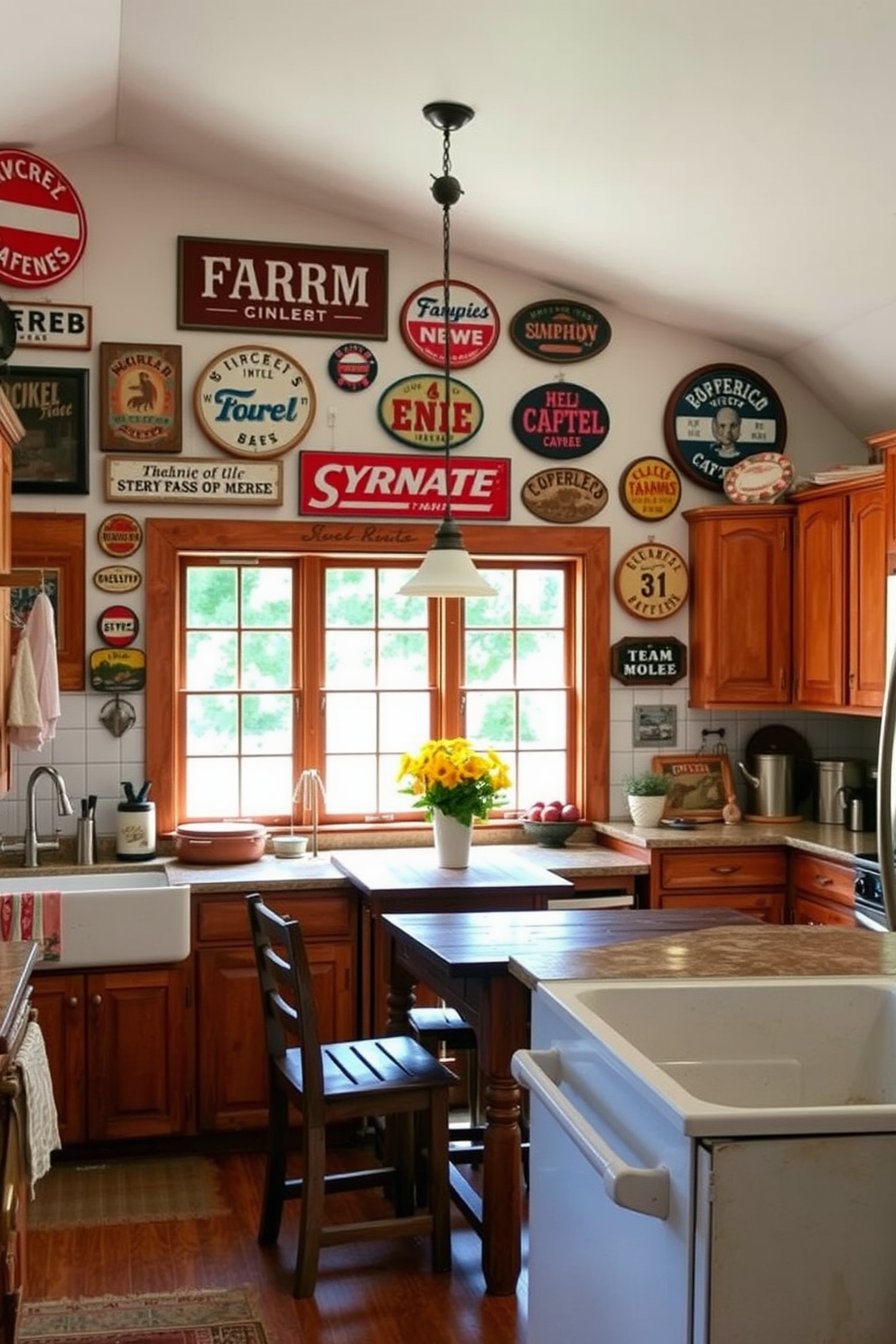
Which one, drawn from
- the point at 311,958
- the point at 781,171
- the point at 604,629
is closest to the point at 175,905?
the point at 311,958

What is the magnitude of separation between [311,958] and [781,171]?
287cm

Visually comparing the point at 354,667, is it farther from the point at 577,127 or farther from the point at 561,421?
the point at 577,127

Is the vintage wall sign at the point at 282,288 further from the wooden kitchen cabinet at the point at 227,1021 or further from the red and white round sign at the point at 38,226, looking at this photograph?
the wooden kitchen cabinet at the point at 227,1021

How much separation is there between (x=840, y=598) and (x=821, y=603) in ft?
0.45

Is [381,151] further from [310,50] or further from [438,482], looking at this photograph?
[438,482]

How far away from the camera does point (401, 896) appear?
14.1 feet

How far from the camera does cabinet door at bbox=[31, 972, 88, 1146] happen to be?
4.48 m

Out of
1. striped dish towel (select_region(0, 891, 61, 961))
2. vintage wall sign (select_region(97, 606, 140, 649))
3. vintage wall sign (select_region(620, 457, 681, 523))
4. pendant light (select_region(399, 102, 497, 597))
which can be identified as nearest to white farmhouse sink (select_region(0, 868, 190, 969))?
striped dish towel (select_region(0, 891, 61, 961))

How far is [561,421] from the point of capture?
5.52 meters

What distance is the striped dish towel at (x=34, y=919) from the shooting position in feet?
14.4

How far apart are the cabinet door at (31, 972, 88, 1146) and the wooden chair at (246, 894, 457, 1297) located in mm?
824

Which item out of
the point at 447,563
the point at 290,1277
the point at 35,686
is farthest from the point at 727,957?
the point at 35,686

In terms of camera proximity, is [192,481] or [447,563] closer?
[447,563]

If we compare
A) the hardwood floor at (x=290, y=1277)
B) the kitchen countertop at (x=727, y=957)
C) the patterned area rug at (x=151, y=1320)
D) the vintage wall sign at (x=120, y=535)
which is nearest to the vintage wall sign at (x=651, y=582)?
the vintage wall sign at (x=120, y=535)
